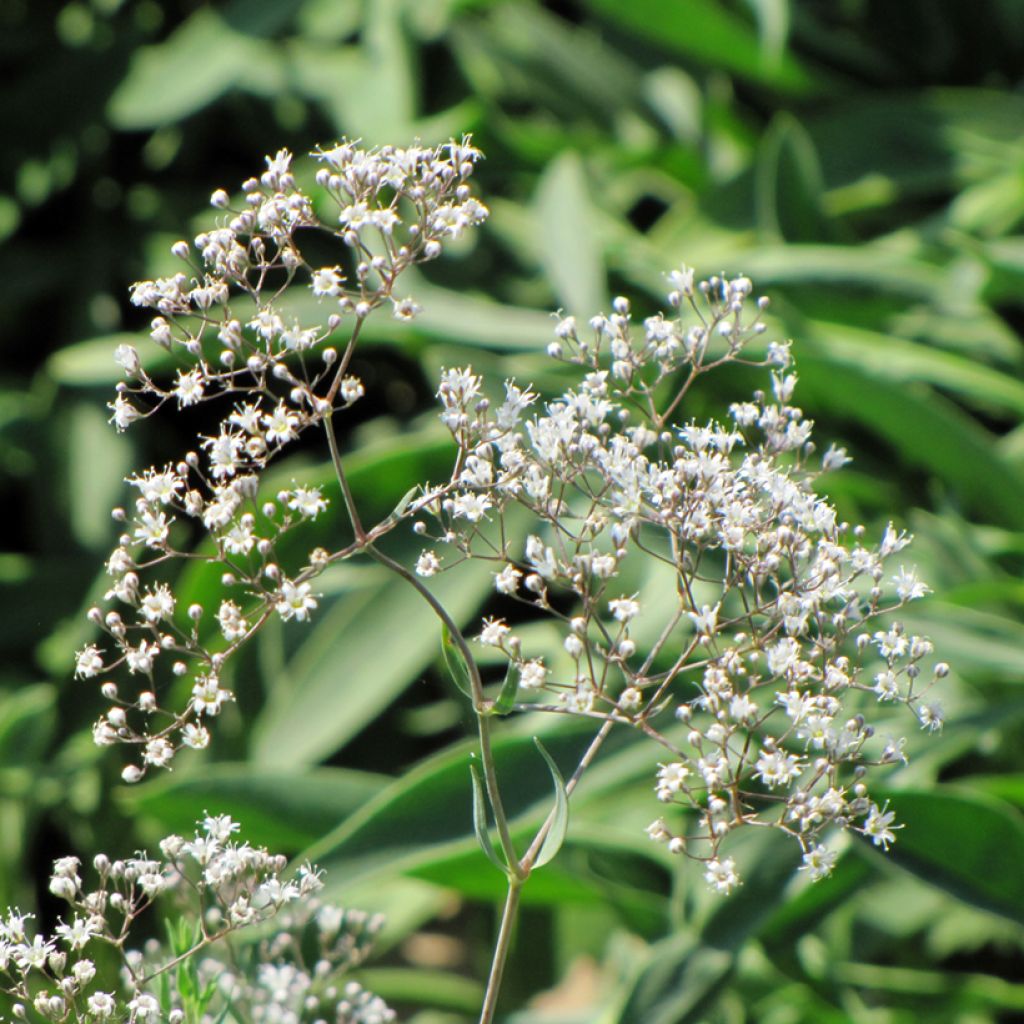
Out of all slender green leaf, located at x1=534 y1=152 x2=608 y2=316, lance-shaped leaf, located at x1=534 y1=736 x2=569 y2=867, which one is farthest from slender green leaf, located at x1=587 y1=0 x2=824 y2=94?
lance-shaped leaf, located at x1=534 y1=736 x2=569 y2=867

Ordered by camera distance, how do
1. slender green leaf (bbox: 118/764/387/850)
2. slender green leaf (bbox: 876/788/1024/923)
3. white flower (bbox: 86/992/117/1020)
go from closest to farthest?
white flower (bbox: 86/992/117/1020), slender green leaf (bbox: 876/788/1024/923), slender green leaf (bbox: 118/764/387/850)

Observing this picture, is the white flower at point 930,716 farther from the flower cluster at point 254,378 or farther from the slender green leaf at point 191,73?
the slender green leaf at point 191,73

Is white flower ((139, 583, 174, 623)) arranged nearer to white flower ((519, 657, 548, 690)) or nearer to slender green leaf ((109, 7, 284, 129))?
white flower ((519, 657, 548, 690))

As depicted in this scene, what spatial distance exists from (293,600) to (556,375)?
2.18 ft

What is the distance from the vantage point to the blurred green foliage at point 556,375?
2.91 ft

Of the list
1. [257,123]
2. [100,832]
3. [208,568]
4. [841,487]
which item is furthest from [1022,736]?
[257,123]

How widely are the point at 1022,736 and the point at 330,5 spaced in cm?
105

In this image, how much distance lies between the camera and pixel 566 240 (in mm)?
1165

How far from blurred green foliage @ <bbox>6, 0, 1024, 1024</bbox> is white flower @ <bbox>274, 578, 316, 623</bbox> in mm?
369

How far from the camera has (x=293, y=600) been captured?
1.49ft

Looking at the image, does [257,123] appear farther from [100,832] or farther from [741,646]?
[741,646]

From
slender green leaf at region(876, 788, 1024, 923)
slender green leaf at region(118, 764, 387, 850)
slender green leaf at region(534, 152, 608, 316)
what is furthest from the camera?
slender green leaf at region(534, 152, 608, 316)

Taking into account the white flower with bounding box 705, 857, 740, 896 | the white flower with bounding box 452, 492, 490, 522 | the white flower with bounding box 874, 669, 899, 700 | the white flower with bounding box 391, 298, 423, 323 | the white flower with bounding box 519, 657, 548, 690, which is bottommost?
the white flower with bounding box 705, 857, 740, 896

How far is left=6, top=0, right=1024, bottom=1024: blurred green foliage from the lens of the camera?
2.91 feet
